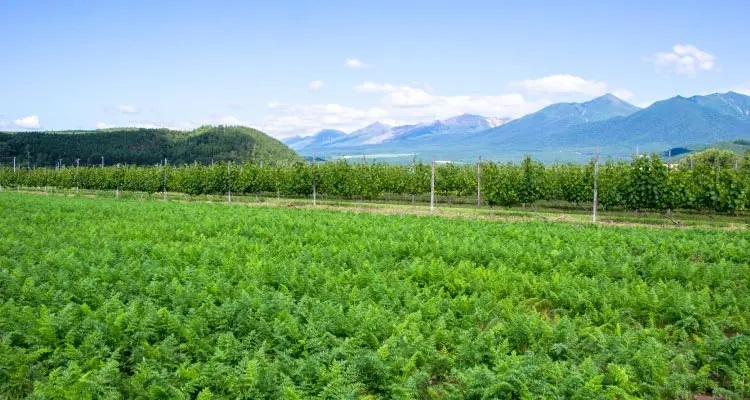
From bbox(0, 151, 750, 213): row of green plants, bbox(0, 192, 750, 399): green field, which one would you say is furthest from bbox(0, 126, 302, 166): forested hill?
bbox(0, 192, 750, 399): green field

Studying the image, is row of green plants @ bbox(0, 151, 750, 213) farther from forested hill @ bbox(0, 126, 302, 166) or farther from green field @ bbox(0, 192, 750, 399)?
forested hill @ bbox(0, 126, 302, 166)

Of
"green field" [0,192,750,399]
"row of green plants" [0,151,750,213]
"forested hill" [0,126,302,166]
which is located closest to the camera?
"green field" [0,192,750,399]

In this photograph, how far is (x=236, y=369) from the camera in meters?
6.75

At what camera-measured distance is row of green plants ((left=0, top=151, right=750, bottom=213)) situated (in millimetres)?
32719

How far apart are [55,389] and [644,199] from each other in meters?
32.4

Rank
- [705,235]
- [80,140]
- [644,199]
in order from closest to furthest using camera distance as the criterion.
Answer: [705,235]
[644,199]
[80,140]

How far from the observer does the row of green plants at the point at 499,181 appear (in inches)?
1288

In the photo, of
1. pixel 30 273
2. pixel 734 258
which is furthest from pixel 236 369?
pixel 734 258

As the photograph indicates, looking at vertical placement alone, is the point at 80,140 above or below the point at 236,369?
above

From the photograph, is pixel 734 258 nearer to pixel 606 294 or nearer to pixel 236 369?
pixel 606 294

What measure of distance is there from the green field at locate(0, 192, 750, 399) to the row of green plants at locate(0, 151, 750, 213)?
61.6ft

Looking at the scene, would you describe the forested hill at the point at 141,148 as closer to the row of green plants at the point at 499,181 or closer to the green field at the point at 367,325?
the row of green plants at the point at 499,181

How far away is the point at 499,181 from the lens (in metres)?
39.6

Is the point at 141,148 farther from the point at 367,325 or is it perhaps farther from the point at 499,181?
the point at 367,325
